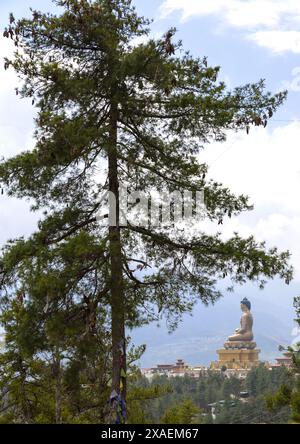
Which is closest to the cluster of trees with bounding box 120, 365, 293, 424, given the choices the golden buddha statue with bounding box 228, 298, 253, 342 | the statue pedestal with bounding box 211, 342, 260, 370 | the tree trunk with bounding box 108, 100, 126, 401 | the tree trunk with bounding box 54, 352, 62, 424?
the statue pedestal with bounding box 211, 342, 260, 370

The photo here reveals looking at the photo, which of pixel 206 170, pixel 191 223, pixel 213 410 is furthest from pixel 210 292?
pixel 213 410

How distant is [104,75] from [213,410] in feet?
187

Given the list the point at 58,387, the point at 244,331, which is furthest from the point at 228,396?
the point at 58,387

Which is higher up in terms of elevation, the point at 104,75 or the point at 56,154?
the point at 104,75

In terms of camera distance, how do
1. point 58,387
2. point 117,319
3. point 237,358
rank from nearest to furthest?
point 117,319 → point 58,387 → point 237,358

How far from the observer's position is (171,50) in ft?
49.1

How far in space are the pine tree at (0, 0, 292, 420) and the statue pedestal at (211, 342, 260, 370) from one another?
101 meters

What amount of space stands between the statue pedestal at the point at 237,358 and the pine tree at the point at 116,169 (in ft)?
Result: 332

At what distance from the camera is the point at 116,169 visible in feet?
53.6

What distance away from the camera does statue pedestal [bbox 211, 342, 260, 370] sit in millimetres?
116375

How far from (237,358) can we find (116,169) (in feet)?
349

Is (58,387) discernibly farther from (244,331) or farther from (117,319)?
(244,331)

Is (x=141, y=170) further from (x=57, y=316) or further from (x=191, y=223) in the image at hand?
(x=57, y=316)

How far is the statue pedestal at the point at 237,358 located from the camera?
11638 centimetres
